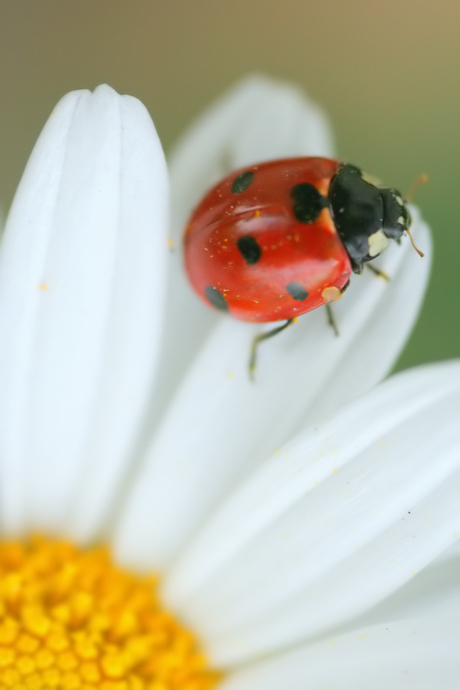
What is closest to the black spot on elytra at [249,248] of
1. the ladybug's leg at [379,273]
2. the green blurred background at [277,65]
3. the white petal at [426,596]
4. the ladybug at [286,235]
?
the ladybug at [286,235]

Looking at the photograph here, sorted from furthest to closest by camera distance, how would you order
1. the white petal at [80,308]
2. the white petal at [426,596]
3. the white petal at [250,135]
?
1. the white petal at [250,135]
2. the white petal at [426,596]
3. the white petal at [80,308]

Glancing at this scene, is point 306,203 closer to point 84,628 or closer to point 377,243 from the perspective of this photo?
point 377,243

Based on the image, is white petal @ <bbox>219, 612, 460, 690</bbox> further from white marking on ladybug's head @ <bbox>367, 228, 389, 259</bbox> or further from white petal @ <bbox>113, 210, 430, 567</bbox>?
white marking on ladybug's head @ <bbox>367, 228, 389, 259</bbox>

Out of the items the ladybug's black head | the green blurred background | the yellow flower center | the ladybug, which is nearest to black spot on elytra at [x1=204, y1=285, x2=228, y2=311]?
the ladybug

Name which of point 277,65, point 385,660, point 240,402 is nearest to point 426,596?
point 385,660

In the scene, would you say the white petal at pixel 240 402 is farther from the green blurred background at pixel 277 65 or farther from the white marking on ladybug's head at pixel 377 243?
the green blurred background at pixel 277 65

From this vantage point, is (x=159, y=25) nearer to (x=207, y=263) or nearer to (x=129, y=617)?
(x=207, y=263)

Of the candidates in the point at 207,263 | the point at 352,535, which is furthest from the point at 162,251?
the point at 352,535
